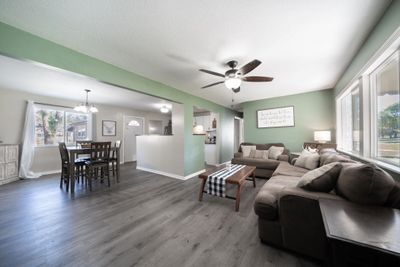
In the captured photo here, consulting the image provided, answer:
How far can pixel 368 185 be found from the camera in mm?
1106

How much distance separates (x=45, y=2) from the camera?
54.9 inches

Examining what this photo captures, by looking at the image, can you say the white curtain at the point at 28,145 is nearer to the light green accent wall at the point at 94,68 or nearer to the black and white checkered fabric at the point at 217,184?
the light green accent wall at the point at 94,68

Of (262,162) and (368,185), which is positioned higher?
(368,185)

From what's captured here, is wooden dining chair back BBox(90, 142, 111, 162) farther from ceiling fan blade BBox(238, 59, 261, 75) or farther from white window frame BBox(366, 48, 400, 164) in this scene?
white window frame BBox(366, 48, 400, 164)

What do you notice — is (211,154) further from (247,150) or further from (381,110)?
(381,110)

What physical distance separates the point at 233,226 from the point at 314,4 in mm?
2525

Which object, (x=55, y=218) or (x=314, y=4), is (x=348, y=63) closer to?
(x=314, y=4)

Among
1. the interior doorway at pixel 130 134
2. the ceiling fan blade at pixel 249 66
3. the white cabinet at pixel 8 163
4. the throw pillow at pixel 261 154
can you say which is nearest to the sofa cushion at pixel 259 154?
the throw pillow at pixel 261 154

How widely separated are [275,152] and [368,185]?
3.27m

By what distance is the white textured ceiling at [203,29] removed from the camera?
1440 millimetres

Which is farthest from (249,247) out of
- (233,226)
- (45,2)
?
(45,2)

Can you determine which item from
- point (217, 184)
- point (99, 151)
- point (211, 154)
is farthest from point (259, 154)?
point (99, 151)

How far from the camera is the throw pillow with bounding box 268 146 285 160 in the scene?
420 centimetres

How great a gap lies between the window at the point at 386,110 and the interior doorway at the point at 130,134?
7025 millimetres
